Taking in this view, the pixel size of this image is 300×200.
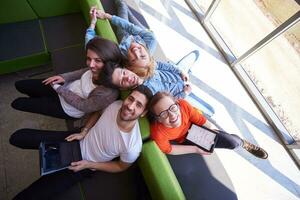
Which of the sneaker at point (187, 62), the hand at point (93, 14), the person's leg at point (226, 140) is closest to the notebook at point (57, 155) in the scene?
the hand at point (93, 14)

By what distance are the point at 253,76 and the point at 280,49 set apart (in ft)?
1.70

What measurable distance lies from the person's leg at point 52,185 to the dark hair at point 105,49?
980 millimetres

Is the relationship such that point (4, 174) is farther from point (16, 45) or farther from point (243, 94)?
point (243, 94)

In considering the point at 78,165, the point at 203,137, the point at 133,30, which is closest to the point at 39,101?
the point at 78,165

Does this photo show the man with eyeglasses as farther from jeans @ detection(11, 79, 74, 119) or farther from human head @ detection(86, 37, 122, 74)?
jeans @ detection(11, 79, 74, 119)

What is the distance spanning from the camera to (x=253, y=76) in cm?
335

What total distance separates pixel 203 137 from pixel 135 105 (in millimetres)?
819

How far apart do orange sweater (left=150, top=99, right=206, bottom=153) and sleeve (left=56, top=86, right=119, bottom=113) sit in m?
0.44

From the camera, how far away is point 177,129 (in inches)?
77.9

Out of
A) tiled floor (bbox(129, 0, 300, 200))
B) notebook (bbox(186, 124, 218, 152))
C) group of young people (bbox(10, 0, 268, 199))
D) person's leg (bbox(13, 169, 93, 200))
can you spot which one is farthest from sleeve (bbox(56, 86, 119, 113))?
tiled floor (bbox(129, 0, 300, 200))

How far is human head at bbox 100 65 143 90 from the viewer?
1.83 meters

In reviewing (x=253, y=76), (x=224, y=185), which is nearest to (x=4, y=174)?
(x=224, y=185)

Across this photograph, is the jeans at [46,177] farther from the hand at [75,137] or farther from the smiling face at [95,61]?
the smiling face at [95,61]

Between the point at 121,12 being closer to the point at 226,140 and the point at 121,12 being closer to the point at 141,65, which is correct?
the point at 141,65
